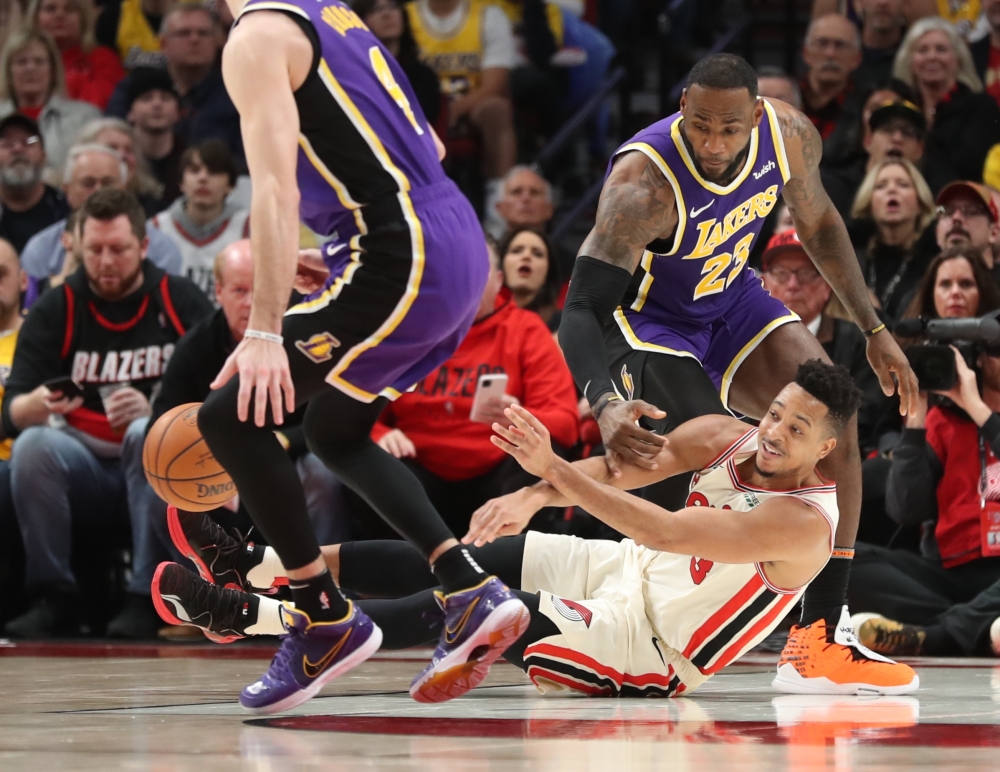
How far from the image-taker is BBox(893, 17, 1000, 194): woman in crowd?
7637mm

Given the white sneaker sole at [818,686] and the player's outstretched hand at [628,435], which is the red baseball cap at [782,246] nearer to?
the white sneaker sole at [818,686]

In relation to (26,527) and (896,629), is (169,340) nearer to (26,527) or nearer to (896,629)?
(26,527)

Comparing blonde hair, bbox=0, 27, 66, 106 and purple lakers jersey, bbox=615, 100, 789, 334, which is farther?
blonde hair, bbox=0, 27, 66, 106

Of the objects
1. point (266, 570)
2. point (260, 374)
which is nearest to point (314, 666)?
point (260, 374)

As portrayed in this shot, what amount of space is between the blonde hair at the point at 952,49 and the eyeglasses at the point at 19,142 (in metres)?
4.81

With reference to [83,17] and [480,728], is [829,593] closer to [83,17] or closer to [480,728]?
[480,728]

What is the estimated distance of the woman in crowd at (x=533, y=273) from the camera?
7.32 m

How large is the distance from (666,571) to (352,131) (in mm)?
1528

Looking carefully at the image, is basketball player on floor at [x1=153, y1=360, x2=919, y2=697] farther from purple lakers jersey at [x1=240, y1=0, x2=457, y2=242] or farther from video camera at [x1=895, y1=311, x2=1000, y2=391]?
video camera at [x1=895, y1=311, x2=1000, y2=391]

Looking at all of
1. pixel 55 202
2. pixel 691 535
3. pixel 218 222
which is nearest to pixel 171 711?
pixel 691 535

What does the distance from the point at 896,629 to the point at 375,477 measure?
2936 mm

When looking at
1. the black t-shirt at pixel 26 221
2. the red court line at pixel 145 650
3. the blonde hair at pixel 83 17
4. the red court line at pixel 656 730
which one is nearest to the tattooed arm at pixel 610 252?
the red court line at pixel 656 730

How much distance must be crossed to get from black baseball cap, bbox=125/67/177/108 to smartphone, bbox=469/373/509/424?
150 inches

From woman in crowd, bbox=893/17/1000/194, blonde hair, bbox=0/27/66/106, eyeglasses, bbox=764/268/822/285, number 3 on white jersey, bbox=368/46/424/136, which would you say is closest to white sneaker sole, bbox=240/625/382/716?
number 3 on white jersey, bbox=368/46/424/136
